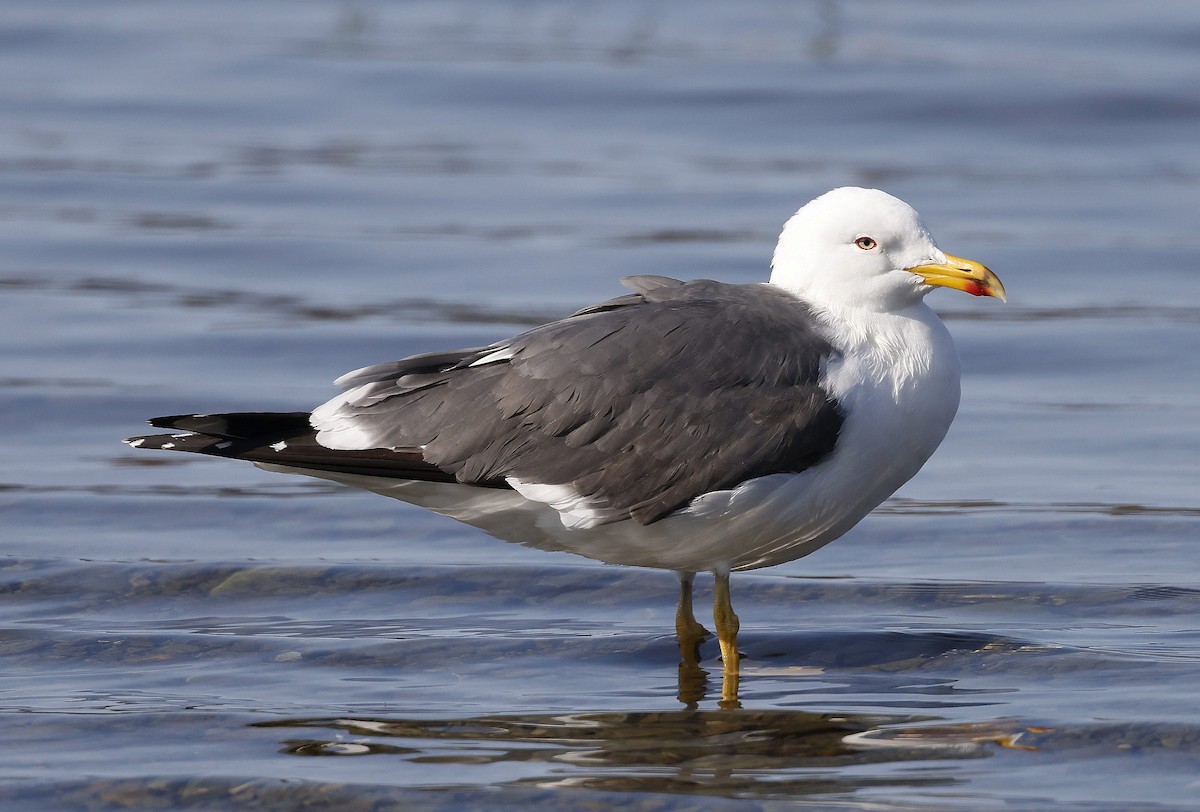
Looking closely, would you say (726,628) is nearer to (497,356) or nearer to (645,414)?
(645,414)

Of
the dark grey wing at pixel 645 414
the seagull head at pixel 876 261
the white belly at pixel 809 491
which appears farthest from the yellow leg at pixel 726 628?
the seagull head at pixel 876 261

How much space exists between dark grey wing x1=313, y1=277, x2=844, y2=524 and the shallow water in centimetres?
78

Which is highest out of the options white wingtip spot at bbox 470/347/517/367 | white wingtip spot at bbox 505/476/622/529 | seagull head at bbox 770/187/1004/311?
seagull head at bbox 770/187/1004/311

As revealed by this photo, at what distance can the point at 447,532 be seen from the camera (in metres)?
8.82

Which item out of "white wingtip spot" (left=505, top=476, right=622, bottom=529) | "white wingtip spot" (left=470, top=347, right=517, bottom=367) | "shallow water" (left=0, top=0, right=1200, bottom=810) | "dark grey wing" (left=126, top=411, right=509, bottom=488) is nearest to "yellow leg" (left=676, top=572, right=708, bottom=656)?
"shallow water" (left=0, top=0, right=1200, bottom=810)

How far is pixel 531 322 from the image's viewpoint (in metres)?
12.5

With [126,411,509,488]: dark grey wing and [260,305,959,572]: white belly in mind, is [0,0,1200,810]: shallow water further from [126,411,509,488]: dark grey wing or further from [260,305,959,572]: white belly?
[126,411,509,488]: dark grey wing

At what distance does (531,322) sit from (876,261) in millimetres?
5961

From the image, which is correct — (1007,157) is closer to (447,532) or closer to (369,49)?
(369,49)

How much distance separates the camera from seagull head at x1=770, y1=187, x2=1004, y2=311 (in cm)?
670

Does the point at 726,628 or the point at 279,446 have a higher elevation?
the point at 279,446

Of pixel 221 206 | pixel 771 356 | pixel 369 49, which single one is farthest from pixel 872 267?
pixel 369 49

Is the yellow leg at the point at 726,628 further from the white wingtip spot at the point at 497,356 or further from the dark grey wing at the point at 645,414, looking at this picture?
the white wingtip spot at the point at 497,356

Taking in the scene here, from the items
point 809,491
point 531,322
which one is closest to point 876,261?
point 809,491
